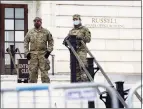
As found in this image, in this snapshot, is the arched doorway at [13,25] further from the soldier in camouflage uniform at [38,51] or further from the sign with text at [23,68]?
the soldier in camouflage uniform at [38,51]

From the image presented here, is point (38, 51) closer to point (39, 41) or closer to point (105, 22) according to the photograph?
point (39, 41)

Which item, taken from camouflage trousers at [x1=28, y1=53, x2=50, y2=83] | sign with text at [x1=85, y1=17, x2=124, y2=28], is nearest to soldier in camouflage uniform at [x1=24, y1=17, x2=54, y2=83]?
camouflage trousers at [x1=28, y1=53, x2=50, y2=83]

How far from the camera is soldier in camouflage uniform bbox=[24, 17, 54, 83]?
37.4ft

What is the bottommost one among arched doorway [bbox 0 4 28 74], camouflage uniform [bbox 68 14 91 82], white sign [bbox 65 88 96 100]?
white sign [bbox 65 88 96 100]

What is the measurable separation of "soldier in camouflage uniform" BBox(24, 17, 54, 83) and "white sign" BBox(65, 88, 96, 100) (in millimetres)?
5486

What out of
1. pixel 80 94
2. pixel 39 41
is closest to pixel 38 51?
pixel 39 41

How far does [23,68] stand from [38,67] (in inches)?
73.4

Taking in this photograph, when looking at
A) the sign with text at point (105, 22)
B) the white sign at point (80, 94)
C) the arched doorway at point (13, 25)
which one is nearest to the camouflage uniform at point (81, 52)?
the white sign at point (80, 94)

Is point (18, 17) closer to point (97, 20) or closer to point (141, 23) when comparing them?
point (97, 20)

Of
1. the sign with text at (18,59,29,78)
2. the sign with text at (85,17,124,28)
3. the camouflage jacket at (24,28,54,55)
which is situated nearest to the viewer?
the camouflage jacket at (24,28,54,55)

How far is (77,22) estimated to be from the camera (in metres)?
11.0

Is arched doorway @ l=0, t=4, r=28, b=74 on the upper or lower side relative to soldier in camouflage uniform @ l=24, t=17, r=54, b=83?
upper

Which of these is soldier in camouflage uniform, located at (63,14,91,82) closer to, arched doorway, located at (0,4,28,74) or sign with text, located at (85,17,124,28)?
sign with text, located at (85,17,124,28)

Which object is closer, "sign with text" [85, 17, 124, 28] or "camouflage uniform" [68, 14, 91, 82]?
"camouflage uniform" [68, 14, 91, 82]
